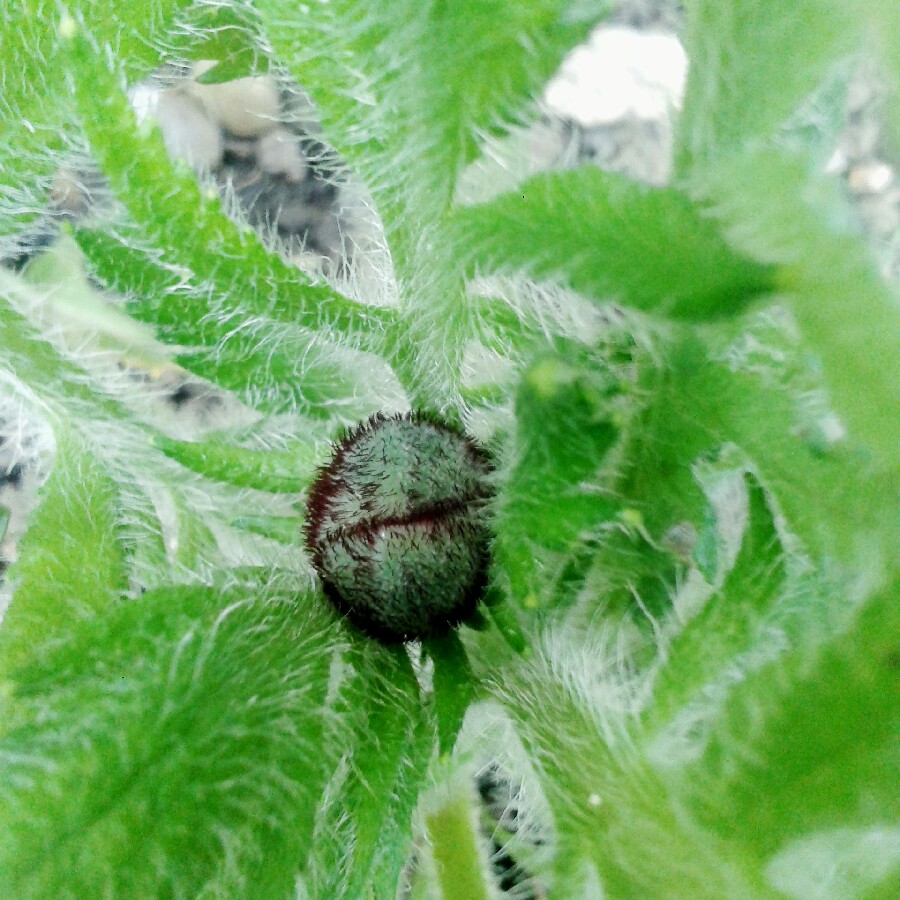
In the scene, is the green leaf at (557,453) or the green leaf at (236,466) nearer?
the green leaf at (557,453)

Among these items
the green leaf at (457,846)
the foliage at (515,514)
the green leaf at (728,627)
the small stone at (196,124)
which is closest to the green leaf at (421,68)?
the foliage at (515,514)

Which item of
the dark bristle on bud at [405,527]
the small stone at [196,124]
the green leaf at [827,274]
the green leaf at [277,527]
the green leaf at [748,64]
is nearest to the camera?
the green leaf at [827,274]

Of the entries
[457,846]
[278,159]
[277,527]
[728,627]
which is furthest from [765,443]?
[278,159]

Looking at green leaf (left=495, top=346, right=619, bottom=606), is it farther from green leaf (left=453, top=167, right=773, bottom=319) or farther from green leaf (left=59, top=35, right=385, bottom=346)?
green leaf (left=59, top=35, right=385, bottom=346)

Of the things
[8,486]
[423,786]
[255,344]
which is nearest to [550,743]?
[423,786]

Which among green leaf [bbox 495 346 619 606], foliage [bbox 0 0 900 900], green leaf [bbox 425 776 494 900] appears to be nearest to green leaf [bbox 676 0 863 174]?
foliage [bbox 0 0 900 900]

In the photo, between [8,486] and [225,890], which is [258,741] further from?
[8,486]

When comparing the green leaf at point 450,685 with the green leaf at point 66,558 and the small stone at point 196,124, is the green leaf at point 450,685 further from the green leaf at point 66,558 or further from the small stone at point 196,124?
the small stone at point 196,124
